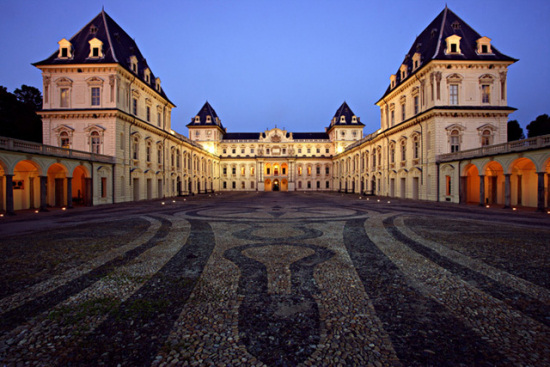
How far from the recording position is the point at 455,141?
27031 millimetres

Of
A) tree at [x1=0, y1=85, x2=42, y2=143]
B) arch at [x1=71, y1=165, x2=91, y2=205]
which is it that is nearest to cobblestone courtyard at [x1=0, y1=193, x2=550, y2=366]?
arch at [x1=71, y1=165, x2=91, y2=205]

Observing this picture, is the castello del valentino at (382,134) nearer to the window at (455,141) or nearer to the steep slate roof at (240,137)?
the window at (455,141)

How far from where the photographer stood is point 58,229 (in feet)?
35.8

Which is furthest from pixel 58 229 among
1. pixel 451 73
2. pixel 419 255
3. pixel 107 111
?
pixel 451 73

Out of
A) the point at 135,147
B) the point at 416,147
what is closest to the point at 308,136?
the point at 416,147

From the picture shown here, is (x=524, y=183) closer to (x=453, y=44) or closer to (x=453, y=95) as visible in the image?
(x=453, y=95)

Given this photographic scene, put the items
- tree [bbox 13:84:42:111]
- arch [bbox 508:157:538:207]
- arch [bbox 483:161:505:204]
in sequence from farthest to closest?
tree [bbox 13:84:42:111] → arch [bbox 483:161:505:204] → arch [bbox 508:157:538:207]

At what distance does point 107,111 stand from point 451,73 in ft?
123

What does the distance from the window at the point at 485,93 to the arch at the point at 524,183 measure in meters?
9.28

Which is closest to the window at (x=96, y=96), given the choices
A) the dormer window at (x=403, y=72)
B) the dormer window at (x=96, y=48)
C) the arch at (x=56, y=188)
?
the dormer window at (x=96, y=48)

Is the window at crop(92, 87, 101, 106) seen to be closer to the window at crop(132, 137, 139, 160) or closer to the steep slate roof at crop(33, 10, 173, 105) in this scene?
the steep slate roof at crop(33, 10, 173, 105)

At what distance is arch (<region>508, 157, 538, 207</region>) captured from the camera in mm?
21391

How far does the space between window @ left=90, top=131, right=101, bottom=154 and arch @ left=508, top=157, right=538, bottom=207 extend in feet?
131

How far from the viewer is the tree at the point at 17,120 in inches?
1272
